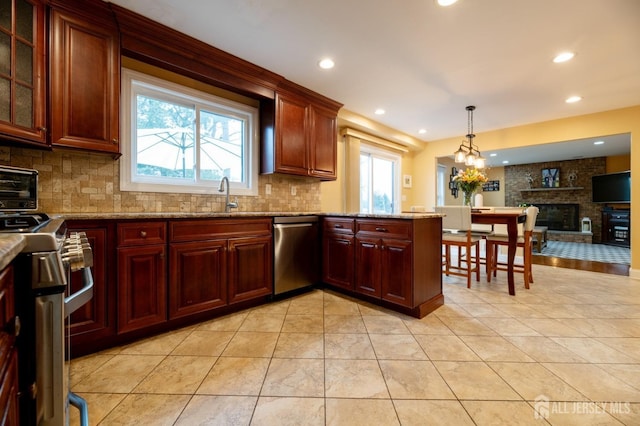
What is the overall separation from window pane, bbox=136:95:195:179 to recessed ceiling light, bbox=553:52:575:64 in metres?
3.57

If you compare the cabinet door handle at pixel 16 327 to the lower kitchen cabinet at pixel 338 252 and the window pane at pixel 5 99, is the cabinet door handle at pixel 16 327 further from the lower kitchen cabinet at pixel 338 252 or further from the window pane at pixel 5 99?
the lower kitchen cabinet at pixel 338 252

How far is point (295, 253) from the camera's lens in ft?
9.06

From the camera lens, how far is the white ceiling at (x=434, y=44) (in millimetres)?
1918

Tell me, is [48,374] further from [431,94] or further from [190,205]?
[431,94]

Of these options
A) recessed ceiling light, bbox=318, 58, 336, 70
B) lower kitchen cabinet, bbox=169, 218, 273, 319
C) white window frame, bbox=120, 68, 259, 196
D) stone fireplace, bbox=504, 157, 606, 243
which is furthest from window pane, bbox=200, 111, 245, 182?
stone fireplace, bbox=504, 157, 606, 243

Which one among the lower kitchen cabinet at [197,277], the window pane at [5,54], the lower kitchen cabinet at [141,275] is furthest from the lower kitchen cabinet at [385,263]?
the window pane at [5,54]

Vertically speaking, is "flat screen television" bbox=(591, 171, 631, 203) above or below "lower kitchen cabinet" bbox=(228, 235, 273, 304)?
above

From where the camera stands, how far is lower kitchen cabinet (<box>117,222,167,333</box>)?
1.76 m

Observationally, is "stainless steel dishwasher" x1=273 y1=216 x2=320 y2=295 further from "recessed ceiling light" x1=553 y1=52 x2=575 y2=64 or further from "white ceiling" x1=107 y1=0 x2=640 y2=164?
"recessed ceiling light" x1=553 y1=52 x2=575 y2=64

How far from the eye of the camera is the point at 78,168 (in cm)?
200

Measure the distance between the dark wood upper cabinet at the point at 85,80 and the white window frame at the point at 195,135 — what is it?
297 mm

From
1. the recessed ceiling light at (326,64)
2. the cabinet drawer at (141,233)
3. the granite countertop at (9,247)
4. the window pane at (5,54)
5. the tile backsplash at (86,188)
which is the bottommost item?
the cabinet drawer at (141,233)

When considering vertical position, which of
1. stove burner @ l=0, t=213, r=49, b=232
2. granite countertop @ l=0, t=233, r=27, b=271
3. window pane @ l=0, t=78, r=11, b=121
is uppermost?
window pane @ l=0, t=78, r=11, b=121

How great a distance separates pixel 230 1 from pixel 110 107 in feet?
3.75
